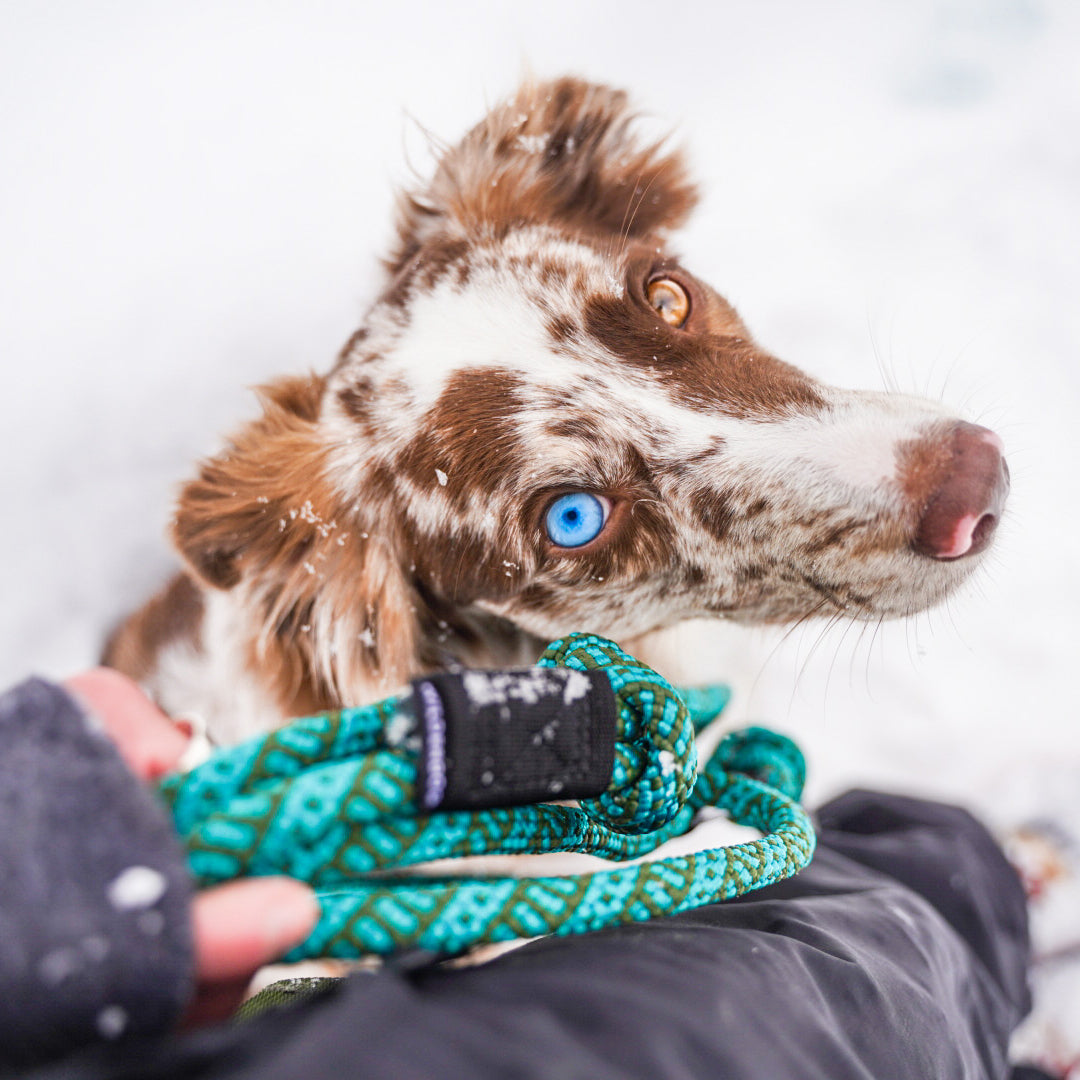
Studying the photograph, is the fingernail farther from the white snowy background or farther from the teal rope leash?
the white snowy background

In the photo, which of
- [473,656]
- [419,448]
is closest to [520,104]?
[419,448]

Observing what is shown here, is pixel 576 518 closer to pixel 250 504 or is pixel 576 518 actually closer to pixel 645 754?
pixel 645 754

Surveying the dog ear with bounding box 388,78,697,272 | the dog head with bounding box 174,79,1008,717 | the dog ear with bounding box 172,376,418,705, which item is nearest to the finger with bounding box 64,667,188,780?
the dog head with bounding box 174,79,1008,717

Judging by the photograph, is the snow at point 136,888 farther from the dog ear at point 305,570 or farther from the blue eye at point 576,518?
the dog ear at point 305,570

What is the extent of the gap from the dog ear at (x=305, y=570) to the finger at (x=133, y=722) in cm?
100

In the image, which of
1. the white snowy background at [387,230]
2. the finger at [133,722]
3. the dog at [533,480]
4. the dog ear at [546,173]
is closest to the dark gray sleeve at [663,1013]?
the finger at [133,722]

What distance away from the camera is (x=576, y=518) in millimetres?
1625

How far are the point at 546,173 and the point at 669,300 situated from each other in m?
0.69

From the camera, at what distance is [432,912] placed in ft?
2.74

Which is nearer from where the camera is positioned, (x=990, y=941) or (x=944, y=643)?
(x=990, y=941)

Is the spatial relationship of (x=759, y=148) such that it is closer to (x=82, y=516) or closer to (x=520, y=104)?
(x=520, y=104)

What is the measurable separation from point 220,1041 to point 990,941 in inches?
77.5

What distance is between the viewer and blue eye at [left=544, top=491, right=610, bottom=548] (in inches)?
63.9

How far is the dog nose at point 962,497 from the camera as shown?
140cm
